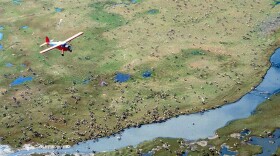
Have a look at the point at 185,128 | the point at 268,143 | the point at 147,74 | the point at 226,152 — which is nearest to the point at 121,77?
the point at 147,74

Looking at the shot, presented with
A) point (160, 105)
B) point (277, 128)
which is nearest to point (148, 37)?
point (160, 105)

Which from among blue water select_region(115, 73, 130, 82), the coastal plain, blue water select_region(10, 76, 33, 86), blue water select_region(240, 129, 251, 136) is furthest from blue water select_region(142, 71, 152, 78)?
blue water select_region(240, 129, 251, 136)

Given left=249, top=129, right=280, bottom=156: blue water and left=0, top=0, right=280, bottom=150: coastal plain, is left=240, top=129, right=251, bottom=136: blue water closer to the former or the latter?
left=249, top=129, right=280, bottom=156: blue water

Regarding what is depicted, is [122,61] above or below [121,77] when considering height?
above

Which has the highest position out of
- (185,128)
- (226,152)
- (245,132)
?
(245,132)

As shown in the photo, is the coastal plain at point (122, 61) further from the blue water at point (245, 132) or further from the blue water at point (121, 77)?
the blue water at point (245, 132)

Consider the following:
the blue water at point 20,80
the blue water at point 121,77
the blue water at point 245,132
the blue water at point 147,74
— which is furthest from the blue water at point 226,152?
the blue water at point 20,80

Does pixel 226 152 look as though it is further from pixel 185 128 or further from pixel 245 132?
pixel 185 128
